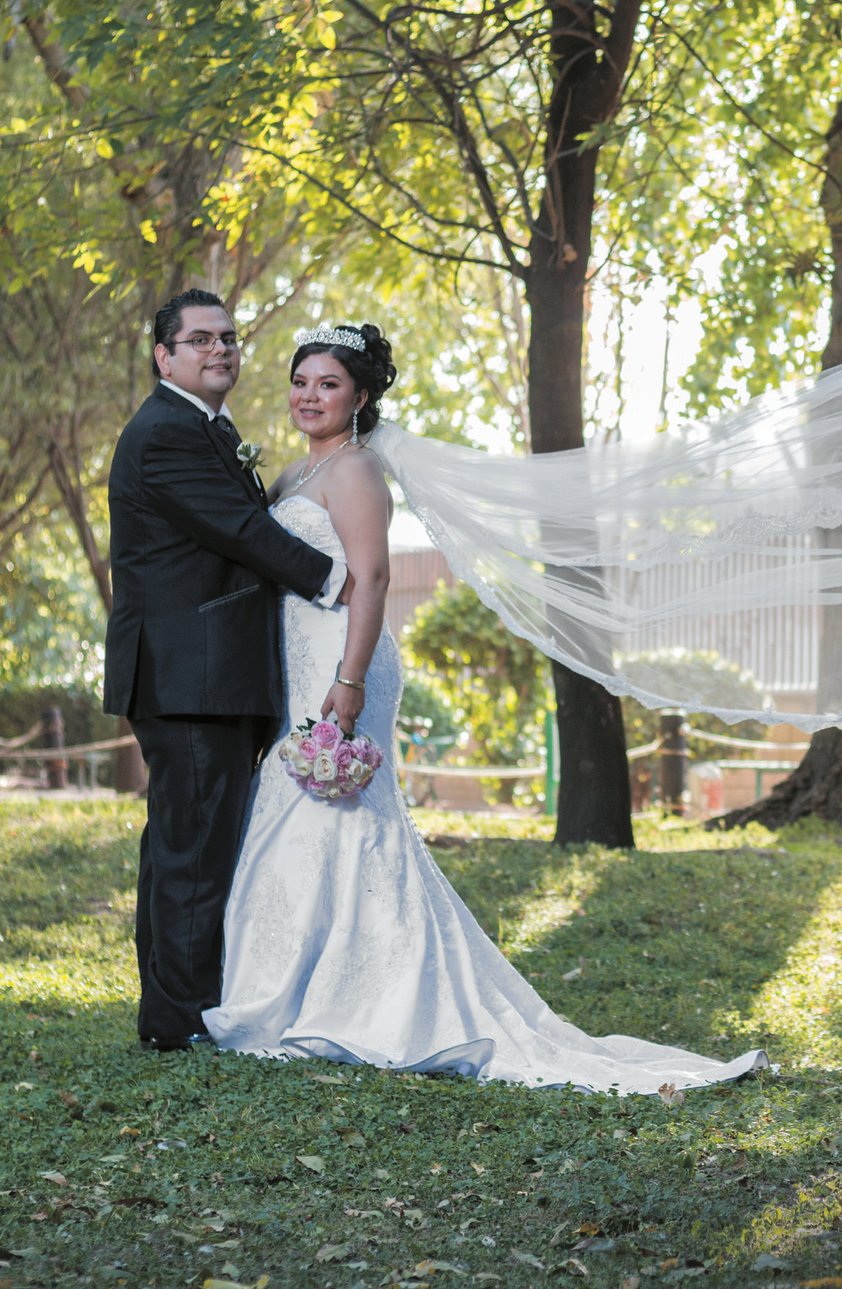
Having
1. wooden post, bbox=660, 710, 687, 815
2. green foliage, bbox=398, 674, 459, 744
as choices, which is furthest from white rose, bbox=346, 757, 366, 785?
green foliage, bbox=398, 674, 459, 744

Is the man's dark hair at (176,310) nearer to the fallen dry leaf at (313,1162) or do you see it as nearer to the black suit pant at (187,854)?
the black suit pant at (187,854)

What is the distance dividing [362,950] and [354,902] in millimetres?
165

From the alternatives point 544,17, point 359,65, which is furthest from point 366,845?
point 544,17

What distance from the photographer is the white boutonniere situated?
5.04 m

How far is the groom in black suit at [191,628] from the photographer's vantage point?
192 inches

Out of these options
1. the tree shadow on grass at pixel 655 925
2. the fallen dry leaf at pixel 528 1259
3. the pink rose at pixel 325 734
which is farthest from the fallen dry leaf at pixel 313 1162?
the tree shadow on grass at pixel 655 925

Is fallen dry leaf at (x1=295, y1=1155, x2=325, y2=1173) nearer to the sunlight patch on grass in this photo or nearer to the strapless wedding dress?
the strapless wedding dress

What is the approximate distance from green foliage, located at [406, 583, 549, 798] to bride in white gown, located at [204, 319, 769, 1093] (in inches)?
474

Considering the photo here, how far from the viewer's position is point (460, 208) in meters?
Result: 12.1

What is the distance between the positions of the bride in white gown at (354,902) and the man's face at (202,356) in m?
0.28

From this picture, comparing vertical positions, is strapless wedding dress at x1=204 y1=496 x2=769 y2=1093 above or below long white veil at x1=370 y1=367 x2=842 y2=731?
below

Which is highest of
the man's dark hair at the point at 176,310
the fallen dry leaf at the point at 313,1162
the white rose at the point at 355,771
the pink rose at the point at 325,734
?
the man's dark hair at the point at 176,310

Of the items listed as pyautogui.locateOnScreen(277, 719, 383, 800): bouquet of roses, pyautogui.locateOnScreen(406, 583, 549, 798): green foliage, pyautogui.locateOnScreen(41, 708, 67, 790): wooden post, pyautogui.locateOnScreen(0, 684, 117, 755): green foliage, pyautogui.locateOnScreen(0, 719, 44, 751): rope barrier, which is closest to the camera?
pyautogui.locateOnScreen(277, 719, 383, 800): bouquet of roses

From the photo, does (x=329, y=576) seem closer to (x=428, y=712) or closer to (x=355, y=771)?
(x=355, y=771)
